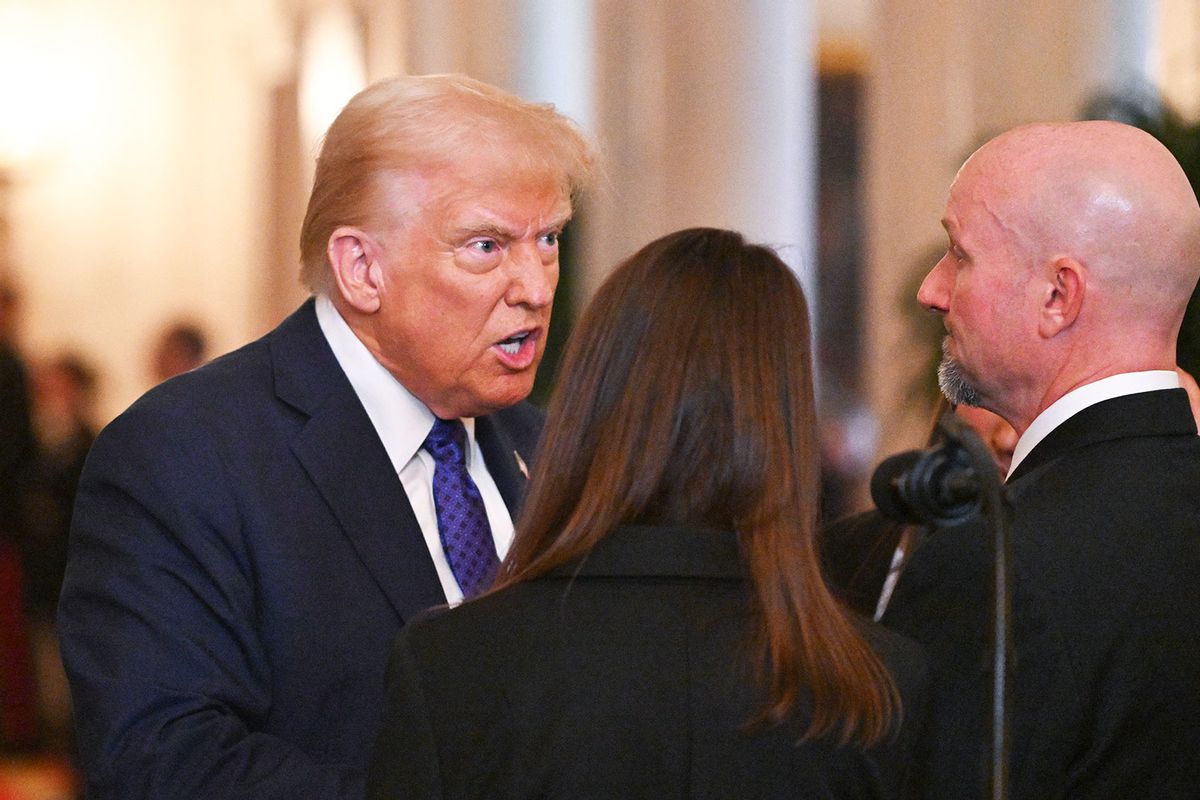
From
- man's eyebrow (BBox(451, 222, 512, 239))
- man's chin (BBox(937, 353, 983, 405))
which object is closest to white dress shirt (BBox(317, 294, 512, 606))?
man's eyebrow (BBox(451, 222, 512, 239))

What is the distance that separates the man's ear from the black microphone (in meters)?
1.21

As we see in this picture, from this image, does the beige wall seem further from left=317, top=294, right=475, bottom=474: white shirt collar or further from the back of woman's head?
the back of woman's head

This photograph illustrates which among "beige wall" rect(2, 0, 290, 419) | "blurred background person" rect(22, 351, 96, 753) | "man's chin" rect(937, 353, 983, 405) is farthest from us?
"beige wall" rect(2, 0, 290, 419)

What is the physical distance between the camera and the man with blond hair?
2.17 m

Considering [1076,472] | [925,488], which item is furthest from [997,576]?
[1076,472]

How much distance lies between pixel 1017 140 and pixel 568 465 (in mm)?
957

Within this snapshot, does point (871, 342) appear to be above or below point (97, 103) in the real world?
below

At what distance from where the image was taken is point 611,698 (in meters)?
1.65

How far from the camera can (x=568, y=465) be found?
173 cm

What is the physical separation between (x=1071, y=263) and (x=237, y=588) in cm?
125

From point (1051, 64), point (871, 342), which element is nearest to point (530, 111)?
point (1051, 64)

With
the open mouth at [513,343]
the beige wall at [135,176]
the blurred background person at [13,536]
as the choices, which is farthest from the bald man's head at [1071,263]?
the beige wall at [135,176]

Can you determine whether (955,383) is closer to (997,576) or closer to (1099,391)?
(1099,391)

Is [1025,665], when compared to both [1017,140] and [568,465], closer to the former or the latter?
[568,465]
